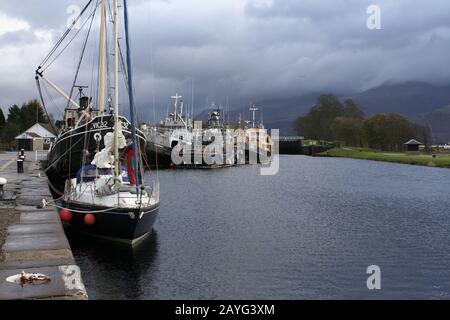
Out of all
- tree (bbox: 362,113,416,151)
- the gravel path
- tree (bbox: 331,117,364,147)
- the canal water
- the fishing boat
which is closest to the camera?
the canal water

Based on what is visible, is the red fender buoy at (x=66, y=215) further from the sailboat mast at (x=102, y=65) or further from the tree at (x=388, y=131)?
the tree at (x=388, y=131)

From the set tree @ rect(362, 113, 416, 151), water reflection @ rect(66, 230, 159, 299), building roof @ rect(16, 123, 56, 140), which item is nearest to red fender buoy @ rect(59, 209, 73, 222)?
water reflection @ rect(66, 230, 159, 299)

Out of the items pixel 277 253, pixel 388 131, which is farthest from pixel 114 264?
pixel 388 131

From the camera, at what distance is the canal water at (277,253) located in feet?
63.4

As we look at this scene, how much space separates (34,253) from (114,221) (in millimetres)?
6540

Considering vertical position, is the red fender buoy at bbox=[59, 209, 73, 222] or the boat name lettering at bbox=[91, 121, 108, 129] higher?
the boat name lettering at bbox=[91, 121, 108, 129]

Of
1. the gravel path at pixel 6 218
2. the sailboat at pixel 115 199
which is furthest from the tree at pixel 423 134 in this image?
the gravel path at pixel 6 218

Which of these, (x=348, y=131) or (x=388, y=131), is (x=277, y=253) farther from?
(x=348, y=131)

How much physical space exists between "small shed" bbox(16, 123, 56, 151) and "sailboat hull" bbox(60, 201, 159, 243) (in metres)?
82.7

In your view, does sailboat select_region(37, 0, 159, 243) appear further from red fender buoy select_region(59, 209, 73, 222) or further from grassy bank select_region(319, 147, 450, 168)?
grassy bank select_region(319, 147, 450, 168)

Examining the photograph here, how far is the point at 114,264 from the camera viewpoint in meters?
22.1

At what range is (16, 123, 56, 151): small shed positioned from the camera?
362 ft

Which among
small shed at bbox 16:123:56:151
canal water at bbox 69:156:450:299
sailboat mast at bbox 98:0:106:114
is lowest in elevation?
canal water at bbox 69:156:450:299
